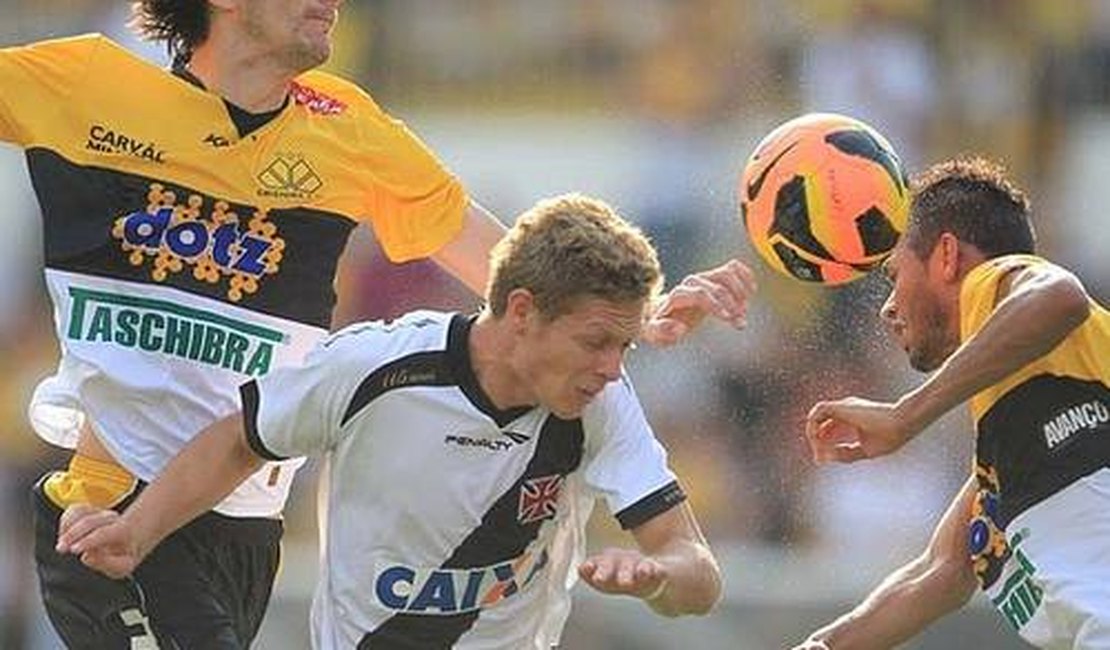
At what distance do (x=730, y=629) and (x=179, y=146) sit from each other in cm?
510

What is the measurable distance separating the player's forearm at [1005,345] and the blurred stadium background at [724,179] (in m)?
4.60

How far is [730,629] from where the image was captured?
36.0ft

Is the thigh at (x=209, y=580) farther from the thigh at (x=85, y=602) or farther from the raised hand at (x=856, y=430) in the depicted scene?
the raised hand at (x=856, y=430)

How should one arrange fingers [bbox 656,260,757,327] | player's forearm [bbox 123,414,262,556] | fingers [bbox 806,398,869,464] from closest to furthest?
player's forearm [bbox 123,414,262,556] < fingers [bbox 656,260,757,327] < fingers [bbox 806,398,869,464]

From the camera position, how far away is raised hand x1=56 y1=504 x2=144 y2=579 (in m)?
5.74

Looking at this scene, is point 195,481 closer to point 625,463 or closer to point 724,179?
point 625,463

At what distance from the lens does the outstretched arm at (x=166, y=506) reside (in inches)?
226

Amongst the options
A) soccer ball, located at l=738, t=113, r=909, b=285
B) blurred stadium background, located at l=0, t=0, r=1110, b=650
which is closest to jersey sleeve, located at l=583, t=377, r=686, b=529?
soccer ball, located at l=738, t=113, r=909, b=285

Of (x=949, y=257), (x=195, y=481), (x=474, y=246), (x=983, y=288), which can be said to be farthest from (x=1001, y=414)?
(x=195, y=481)

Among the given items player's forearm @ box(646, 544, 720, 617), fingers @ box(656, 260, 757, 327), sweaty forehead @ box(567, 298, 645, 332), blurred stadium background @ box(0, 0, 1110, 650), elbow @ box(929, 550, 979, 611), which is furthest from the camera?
blurred stadium background @ box(0, 0, 1110, 650)

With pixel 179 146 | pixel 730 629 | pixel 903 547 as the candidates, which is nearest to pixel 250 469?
pixel 179 146

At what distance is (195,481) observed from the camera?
5.85 meters

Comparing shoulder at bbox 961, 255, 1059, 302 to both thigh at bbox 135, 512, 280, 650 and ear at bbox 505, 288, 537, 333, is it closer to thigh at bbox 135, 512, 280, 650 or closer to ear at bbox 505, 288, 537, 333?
ear at bbox 505, 288, 537, 333

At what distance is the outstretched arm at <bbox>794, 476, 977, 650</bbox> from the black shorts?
4.86ft
